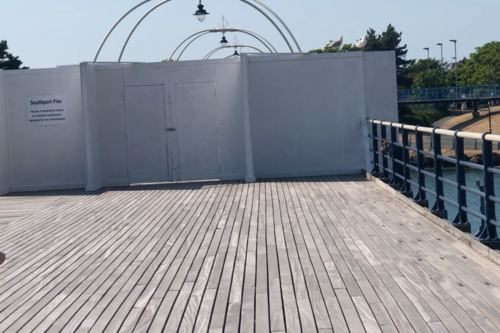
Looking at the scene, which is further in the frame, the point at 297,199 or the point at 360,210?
the point at 297,199

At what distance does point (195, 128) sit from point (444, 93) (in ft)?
156

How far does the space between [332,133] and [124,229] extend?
5.99 m

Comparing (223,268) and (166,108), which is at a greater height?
(166,108)

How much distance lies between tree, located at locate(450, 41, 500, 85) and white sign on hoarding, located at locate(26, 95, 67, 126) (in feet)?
277

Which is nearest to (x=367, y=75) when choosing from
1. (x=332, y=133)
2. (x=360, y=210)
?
(x=332, y=133)

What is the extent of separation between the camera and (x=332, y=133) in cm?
1309

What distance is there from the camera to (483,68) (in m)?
92.9

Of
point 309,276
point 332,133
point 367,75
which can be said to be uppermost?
point 367,75

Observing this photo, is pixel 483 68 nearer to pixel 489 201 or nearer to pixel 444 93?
pixel 444 93

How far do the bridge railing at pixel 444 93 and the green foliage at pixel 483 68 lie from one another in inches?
1284

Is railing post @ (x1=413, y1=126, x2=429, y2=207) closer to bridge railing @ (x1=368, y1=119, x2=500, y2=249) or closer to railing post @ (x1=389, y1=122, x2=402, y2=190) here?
bridge railing @ (x1=368, y1=119, x2=500, y2=249)

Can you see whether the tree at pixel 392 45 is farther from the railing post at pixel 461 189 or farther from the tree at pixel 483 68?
the railing post at pixel 461 189

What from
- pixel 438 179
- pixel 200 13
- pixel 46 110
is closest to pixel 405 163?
pixel 438 179

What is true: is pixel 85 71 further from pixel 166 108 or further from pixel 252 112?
pixel 252 112
